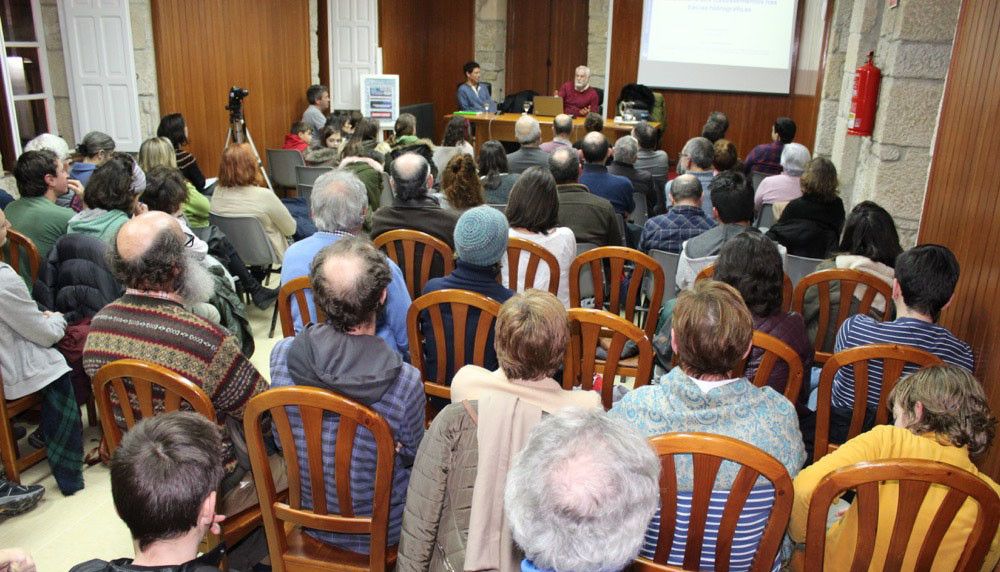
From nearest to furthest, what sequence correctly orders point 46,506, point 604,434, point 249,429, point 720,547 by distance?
point 604,434 → point 720,547 → point 249,429 → point 46,506

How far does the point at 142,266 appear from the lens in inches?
80.9

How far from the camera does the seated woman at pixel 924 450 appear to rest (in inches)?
61.8

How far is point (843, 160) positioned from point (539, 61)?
6.20 meters

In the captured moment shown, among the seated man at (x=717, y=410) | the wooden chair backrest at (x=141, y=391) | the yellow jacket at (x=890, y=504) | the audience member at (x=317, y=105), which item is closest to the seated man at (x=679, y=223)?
the seated man at (x=717, y=410)

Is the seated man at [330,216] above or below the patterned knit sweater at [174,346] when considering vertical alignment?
above

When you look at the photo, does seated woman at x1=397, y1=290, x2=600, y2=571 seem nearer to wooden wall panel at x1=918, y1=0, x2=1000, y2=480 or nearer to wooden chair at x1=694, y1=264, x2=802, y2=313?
wooden chair at x1=694, y1=264, x2=802, y2=313

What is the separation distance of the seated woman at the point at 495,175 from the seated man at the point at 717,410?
256 centimetres

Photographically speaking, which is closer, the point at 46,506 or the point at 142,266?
the point at 142,266

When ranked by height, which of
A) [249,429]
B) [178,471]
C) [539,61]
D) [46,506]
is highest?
[539,61]

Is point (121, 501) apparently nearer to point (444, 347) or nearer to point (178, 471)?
point (178, 471)

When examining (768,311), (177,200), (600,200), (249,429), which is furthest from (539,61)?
(249,429)

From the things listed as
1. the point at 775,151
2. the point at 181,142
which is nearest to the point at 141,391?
the point at 181,142

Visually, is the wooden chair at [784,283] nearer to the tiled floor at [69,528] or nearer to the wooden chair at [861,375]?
the wooden chair at [861,375]

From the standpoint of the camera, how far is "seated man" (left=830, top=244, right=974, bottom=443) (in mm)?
2332
